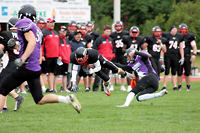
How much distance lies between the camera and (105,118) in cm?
581

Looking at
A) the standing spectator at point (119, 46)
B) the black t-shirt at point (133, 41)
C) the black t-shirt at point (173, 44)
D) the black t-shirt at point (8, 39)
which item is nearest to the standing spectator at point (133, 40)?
the black t-shirt at point (133, 41)

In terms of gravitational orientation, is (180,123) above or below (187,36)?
below

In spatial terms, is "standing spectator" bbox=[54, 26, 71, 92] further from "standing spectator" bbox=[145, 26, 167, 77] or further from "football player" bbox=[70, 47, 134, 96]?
"football player" bbox=[70, 47, 134, 96]

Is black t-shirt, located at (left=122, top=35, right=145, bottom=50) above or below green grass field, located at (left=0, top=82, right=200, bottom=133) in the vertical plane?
above

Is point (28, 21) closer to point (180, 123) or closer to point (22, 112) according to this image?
point (22, 112)

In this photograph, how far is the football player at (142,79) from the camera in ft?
23.0

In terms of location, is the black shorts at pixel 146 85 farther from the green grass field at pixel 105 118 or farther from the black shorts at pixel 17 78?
the black shorts at pixel 17 78

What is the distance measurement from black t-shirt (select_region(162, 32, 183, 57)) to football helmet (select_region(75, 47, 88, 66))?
16.0ft

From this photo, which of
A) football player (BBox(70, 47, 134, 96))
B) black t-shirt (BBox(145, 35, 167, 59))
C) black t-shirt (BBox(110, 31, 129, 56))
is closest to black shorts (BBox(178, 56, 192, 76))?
black t-shirt (BBox(145, 35, 167, 59))

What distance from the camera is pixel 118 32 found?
11.0m

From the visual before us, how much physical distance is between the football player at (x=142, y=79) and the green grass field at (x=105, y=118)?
0.80ft

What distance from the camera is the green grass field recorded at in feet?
16.2

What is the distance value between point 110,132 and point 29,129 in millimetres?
1265

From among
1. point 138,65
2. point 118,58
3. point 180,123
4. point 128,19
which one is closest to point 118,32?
point 118,58
